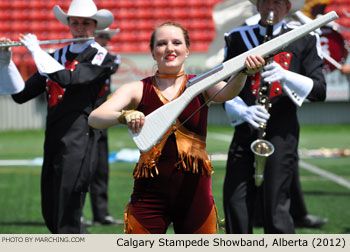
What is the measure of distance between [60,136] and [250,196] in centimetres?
141

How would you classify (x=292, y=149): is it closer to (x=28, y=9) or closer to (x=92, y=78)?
(x=92, y=78)

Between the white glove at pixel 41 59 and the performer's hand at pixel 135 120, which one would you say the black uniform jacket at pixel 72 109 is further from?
the performer's hand at pixel 135 120

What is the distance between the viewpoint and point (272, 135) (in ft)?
15.5

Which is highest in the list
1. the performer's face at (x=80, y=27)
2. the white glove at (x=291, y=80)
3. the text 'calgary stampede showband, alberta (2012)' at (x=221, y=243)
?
the performer's face at (x=80, y=27)

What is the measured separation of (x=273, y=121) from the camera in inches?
187

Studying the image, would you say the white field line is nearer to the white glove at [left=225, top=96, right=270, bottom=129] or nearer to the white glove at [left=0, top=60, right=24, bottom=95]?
the white glove at [left=225, top=96, right=270, bottom=129]

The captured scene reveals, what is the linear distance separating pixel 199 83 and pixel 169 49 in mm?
380

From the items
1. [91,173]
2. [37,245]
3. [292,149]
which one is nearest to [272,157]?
[292,149]

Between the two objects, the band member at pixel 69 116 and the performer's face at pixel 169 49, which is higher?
the performer's face at pixel 169 49

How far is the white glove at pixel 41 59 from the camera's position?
488 centimetres

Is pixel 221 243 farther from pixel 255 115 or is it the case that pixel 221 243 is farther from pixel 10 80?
pixel 10 80

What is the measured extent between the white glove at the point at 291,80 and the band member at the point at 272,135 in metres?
0.12

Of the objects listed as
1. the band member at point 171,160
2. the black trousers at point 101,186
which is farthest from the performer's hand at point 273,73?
the black trousers at point 101,186

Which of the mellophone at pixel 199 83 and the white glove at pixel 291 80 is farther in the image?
the white glove at pixel 291 80
